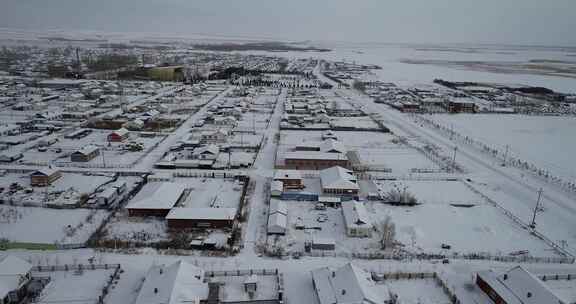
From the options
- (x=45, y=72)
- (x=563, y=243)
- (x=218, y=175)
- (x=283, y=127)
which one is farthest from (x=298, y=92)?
(x=45, y=72)

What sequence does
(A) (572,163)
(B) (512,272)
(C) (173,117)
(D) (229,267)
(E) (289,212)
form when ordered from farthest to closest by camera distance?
(C) (173,117) < (A) (572,163) < (E) (289,212) < (D) (229,267) < (B) (512,272)

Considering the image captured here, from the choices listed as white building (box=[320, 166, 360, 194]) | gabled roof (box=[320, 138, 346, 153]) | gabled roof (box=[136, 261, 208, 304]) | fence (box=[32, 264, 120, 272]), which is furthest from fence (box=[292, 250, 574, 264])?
gabled roof (box=[320, 138, 346, 153])

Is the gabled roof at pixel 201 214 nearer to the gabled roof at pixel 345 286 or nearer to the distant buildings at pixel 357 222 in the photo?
the distant buildings at pixel 357 222

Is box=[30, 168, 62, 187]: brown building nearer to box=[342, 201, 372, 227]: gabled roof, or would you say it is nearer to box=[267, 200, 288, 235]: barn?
box=[267, 200, 288, 235]: barn

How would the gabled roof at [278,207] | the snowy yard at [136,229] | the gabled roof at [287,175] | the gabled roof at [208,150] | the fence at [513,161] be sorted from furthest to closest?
1. the gabled roof at [208,150]
2. the fence at [513,161]
3. the gabled roof at [287,175]
4. the gabled roof at [278,207]
5. the snowy yard at [136,229]

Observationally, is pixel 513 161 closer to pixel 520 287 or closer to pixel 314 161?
pixel 314 161

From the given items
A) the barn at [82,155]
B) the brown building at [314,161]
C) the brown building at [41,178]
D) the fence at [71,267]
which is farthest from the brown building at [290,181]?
the barn at [82,155]

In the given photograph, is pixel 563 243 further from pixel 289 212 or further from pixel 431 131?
pixel 431 131
